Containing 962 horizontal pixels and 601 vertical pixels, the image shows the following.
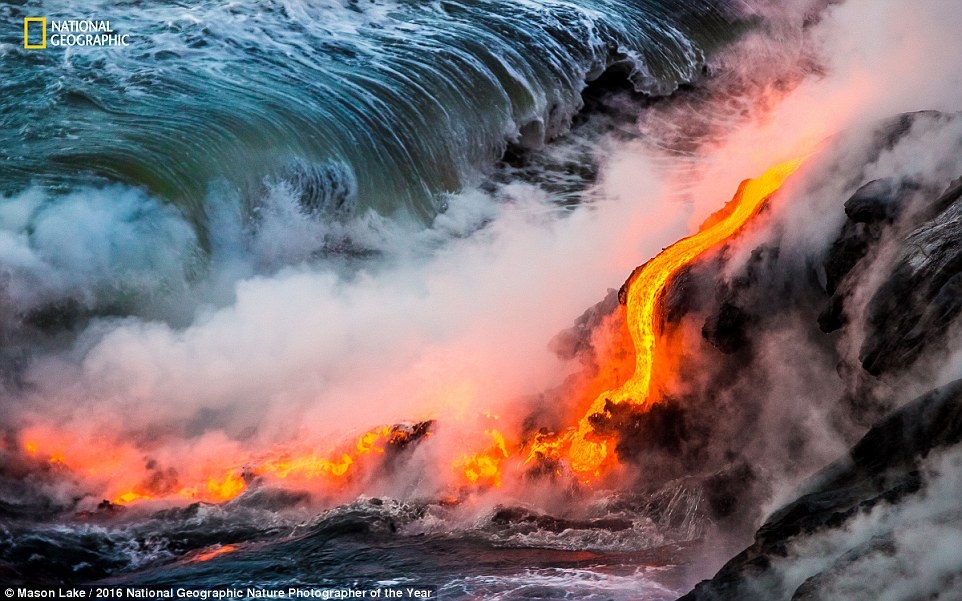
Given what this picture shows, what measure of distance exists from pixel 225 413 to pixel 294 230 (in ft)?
11.9

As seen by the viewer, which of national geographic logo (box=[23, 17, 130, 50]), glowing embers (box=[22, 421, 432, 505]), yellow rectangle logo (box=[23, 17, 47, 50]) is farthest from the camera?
national geographic logo (box=[23, 17, 130, 50])

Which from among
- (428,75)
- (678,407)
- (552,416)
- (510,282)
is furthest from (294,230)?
(678,407)

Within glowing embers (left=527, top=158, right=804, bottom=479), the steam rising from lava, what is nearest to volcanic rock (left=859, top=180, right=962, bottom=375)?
the steam rising from lava

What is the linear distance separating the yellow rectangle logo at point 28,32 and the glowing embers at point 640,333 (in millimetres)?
10568

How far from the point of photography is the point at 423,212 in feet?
45.3

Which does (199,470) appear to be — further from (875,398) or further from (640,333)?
(875,398)

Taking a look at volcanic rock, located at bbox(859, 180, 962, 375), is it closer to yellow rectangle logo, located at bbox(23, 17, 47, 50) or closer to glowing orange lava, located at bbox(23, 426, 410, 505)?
glowing orange lava, located at bbox(23, 426, 410, 505)

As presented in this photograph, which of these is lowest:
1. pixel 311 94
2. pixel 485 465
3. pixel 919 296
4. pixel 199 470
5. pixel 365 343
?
pixel 199 470

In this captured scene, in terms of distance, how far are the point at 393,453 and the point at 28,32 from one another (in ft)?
33.7

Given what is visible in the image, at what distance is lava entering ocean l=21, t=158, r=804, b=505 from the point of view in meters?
8.60

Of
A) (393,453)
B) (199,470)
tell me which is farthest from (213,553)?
(393,453)

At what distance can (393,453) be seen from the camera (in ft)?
29.2

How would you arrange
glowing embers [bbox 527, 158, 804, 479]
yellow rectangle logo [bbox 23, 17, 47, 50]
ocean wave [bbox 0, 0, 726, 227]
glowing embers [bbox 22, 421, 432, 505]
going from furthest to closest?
yellow rectangle logo [bbox 23, 17, 47, 50], ocean wave [bbox 0, 0, 726, 227], glowing embers [bbox 22, 421, 432, 505], glowing embers [bbox 527, 158, 804, 479]

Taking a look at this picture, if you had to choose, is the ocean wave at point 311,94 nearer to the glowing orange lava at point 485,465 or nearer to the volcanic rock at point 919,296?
the glowing orange lava at point 485,465
